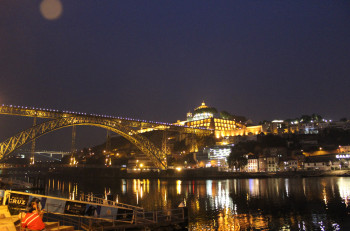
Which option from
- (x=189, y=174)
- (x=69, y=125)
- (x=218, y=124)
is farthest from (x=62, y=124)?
(x=218, y=124)

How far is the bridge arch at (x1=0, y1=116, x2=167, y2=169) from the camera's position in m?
37.6

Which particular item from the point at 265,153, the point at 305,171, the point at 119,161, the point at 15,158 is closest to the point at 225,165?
the point at 265,153

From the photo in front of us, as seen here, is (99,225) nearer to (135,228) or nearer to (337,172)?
(135,228)

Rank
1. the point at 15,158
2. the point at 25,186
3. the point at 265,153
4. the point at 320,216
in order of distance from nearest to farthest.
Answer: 1. the point at 320,216
2. the point at 25,186
3. the point at 265,153
4. the point at 15,158

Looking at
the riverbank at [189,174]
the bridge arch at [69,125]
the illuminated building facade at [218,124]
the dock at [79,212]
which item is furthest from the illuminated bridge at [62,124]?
the illuminated building facade at [218,124]

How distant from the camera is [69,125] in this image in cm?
4453

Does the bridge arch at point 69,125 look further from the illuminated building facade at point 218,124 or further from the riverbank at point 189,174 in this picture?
the illuminated building facade at point 218,124

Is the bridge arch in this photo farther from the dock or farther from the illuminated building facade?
the illuminated building facade

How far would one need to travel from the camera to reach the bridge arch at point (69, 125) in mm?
37625

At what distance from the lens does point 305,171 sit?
2463 inches

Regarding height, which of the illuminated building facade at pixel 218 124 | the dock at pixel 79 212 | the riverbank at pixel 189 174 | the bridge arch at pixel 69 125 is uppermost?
the illuminated building facade at pixel 218 124

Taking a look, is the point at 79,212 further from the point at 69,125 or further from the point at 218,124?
the point at 218,124

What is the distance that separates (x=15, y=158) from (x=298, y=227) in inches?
4946

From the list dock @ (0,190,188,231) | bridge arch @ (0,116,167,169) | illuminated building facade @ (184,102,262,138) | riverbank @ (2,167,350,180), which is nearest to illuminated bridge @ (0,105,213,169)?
bridge arch @ (0,116,167,169)
